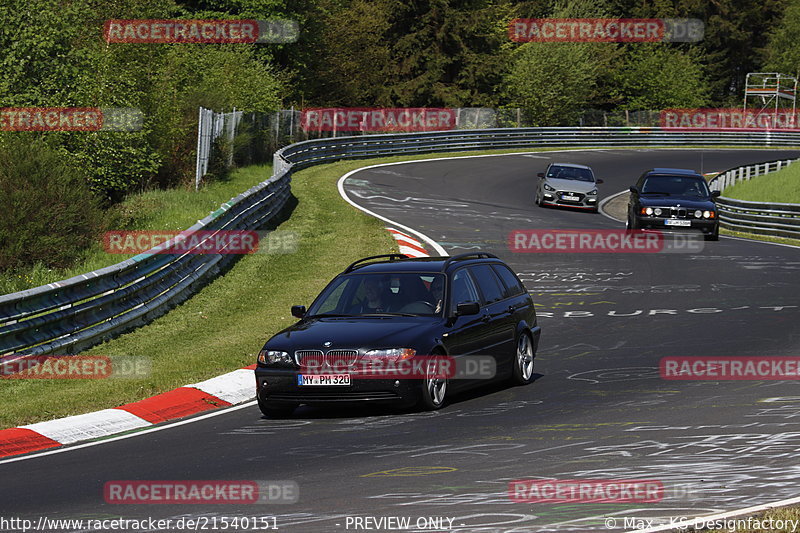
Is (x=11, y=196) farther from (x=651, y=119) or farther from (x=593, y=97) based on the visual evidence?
(x=593, y=97)

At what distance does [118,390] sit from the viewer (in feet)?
40.3

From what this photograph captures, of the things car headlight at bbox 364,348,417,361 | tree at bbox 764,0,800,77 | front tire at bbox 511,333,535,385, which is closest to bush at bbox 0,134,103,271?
front tire at bbox 511,333,535,385

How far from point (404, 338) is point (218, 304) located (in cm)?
859

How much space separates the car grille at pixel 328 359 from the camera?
414 inches

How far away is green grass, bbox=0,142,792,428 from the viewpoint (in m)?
12.3

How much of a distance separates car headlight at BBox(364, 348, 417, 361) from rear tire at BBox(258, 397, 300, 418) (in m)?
0.86

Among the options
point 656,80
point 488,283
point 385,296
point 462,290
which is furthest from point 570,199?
point 656,80

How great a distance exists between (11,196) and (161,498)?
52.2 feet

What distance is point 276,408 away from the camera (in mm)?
10797

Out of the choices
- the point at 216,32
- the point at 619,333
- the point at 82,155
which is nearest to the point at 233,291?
the point at 619,333

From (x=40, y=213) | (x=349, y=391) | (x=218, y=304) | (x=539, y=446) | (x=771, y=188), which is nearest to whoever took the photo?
(x=539, y=446)

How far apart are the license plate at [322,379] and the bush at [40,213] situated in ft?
39.2

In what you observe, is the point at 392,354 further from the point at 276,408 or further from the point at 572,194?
the point at 572,194

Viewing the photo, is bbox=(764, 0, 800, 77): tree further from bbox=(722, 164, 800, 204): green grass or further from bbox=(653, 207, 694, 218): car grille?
bbox=(653, 207, 694, 218): car grille
